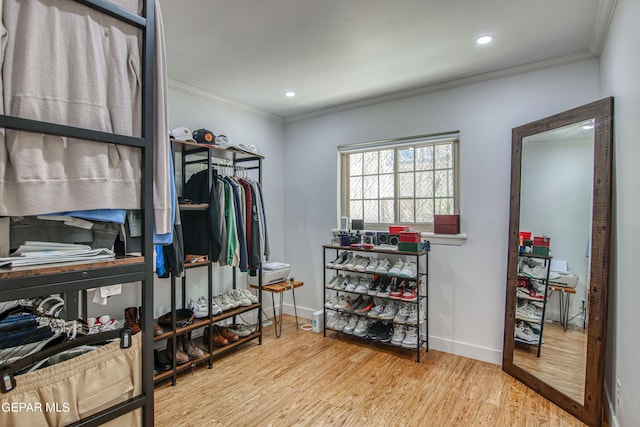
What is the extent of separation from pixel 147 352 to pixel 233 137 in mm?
2902

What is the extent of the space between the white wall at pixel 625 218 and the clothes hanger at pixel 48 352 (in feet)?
7.10

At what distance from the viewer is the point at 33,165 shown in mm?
960

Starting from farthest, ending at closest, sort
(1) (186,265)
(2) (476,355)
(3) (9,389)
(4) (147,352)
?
(2) (476,355) < (1) (186,265) < (4) (147,352) < (3) (9,389)

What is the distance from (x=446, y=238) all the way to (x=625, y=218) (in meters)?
1.44

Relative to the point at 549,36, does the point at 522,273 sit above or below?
below

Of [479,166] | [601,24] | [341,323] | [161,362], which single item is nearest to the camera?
[601,24]

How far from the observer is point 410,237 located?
304 cm

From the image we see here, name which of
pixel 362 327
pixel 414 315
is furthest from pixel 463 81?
pixel 362 327

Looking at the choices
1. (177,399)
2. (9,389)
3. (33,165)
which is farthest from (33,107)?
(177,399)

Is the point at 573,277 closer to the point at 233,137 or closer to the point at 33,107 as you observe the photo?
the point at 33,107

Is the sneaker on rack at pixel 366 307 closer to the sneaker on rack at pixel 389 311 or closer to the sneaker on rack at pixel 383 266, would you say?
the sneaker on rack at pixel 389 311

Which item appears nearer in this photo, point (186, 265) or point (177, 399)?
point (177, 399)

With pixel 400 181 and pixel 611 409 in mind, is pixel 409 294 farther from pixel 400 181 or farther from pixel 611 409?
pixel 611 409

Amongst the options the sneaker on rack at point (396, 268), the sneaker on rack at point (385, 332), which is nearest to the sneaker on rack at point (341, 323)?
the sneaker on rack at point (385, 332)
